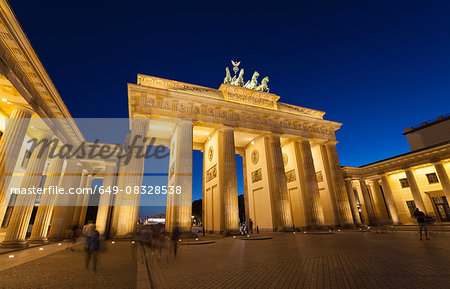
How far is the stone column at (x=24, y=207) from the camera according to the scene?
1186 cm

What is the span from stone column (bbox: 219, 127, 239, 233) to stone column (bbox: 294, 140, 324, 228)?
871 cm

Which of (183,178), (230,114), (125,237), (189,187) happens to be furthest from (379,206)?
(125,237)

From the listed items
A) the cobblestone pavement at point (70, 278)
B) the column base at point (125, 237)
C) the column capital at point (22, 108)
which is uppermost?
the column capital at point (22, 108)

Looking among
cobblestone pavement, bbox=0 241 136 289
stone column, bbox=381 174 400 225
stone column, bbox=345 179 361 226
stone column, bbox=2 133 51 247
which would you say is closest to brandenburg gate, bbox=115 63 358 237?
stone column, bbox=345 179 361 226

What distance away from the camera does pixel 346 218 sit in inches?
894

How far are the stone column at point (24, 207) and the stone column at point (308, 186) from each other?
23349mm

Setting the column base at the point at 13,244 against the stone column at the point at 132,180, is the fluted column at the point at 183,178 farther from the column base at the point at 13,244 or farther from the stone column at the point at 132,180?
the column base at the point at 13,244

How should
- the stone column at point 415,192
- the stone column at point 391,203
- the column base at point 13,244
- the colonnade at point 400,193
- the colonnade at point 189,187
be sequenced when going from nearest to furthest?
1. the column base at point 13,244
2. the colonnade at point 189,187
3. the stone column at point 415,192
4. the colonnade at point 400,193
5. the stone column at point 391,203

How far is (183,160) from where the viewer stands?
1759 cm

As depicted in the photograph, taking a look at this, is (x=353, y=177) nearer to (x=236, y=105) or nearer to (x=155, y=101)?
(x=236, y=105)

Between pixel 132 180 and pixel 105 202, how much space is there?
7.40 meters

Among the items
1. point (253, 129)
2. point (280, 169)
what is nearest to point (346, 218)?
point (280, 169)

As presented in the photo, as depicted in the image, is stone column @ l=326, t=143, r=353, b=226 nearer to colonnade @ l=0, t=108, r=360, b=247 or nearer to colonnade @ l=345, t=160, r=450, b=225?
colonnade @ l=0, t=108, r=360, b=247

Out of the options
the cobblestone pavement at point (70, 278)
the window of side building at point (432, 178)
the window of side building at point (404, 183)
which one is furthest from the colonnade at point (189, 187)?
the window of side building at point (432, 178)
